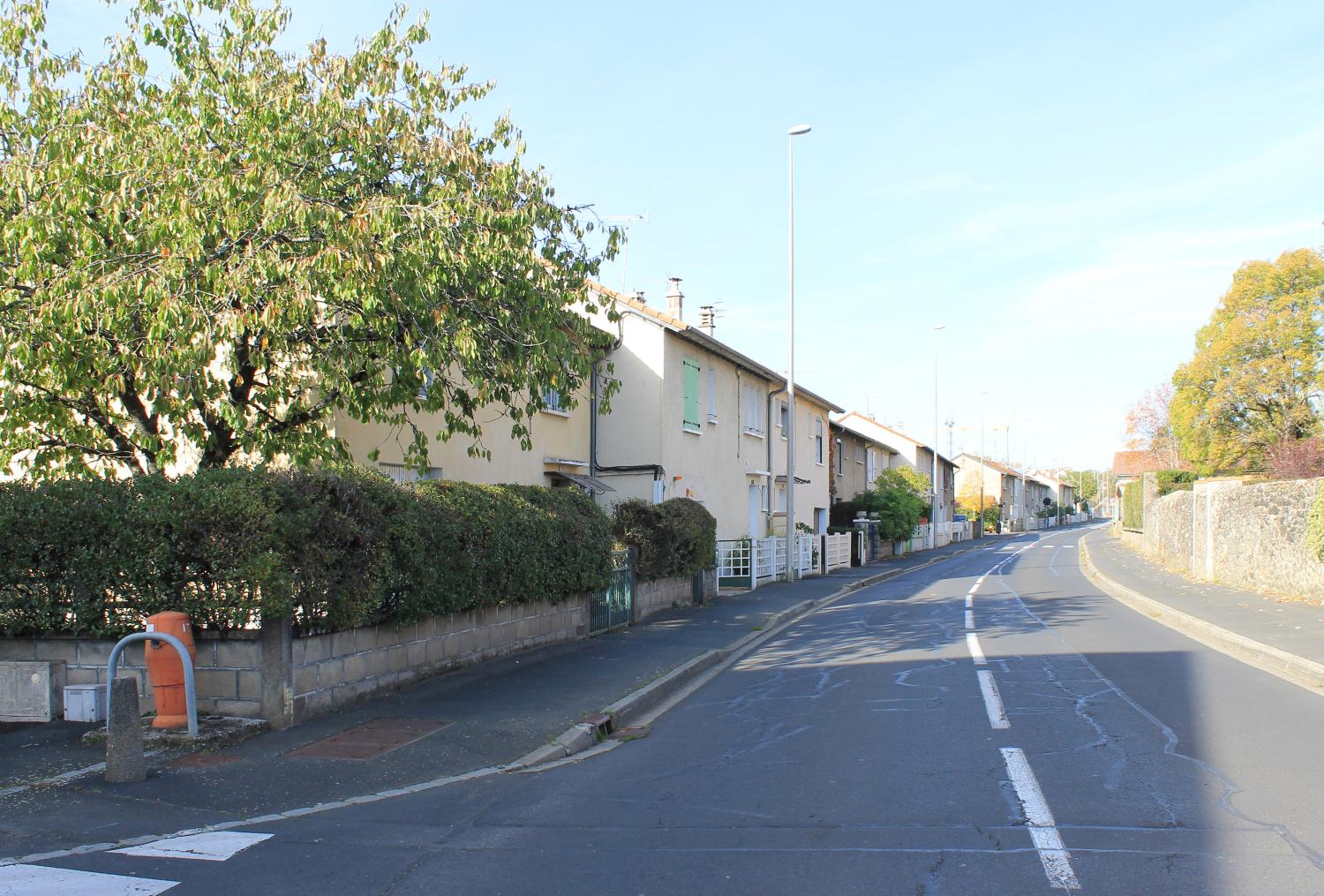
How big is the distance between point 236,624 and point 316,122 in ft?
16.0

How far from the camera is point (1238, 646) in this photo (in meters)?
12.9

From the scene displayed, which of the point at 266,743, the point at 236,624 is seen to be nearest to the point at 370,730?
the point at 266,743

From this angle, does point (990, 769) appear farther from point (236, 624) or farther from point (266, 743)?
point (236, 624)

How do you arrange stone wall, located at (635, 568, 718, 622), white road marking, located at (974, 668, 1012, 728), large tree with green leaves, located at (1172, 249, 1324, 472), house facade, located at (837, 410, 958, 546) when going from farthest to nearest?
house facade, located at (837, 410, 958, 546) → large tree with green leaves, located at (1172, 249, 1324, 472) → stone wall, located at (635, 568, 718, 622) → white road marking, located at (974, 668, 1012, 728)

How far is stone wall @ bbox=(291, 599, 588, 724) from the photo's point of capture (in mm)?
8508

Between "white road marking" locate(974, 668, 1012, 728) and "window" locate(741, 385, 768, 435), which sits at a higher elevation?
"window" locate(741, 385, 768, 435)

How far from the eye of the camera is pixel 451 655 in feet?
35.7

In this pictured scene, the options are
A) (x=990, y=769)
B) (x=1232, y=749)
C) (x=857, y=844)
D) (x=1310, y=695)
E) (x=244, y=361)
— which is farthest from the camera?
(x=244, y=361)

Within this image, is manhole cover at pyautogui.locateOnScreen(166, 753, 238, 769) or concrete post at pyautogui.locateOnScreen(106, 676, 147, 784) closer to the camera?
concrete post at pyautogui.locateOnScreen(106, 676, 147, 784)

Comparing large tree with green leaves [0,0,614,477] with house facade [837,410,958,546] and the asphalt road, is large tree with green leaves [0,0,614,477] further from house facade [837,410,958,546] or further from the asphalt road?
house facade [837,410,958,546]

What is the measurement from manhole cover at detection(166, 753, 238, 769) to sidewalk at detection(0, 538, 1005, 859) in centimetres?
1

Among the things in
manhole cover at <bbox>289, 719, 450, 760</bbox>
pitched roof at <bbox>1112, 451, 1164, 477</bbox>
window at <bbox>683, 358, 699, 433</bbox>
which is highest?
window at <bbox>683, 358, 699, 433</bbox>

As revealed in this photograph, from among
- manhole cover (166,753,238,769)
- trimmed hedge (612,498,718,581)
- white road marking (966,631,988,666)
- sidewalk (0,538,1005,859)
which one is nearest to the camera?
sidewalk (0,538,1005,859)

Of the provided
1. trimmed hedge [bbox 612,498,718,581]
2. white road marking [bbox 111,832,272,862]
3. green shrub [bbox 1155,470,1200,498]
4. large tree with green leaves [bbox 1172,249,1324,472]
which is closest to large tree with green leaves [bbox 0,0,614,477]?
white road marking [bbox 111,832,272,862]
